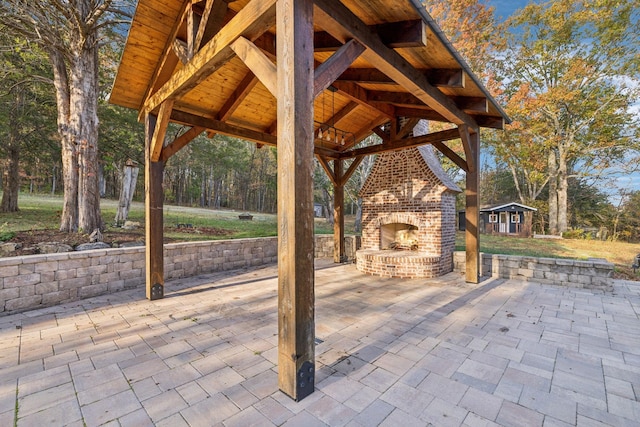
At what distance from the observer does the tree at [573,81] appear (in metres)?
11.8

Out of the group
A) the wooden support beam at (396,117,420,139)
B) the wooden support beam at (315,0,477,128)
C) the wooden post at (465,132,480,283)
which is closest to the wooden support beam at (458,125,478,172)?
the wooden post at (465,132,480,283)

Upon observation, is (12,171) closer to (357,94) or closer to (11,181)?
(11,181)

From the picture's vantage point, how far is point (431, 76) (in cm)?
343

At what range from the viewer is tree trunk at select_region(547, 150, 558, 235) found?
1502 centimetres

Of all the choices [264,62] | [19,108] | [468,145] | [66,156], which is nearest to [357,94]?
[468,145]

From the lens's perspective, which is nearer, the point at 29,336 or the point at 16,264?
the point at 29,336

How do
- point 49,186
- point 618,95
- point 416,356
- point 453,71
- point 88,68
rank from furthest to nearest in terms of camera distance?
point 49,186, point 618,95, point 88,68, point 453,71, point 416,356

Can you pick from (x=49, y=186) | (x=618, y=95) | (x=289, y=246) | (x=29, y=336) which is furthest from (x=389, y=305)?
(x=49, y=186)

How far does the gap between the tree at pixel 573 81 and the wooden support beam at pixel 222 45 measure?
15695mm

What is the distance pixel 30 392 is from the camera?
1.93m

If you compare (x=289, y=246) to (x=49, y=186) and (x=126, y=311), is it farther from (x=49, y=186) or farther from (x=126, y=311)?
(x=49, y=186)

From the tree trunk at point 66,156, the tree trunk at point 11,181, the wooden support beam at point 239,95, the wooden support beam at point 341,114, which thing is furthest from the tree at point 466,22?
the tree trunk at point 11,181

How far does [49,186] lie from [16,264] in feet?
93.6

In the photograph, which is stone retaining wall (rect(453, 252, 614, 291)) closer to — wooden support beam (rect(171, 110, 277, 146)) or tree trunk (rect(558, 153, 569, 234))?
wooden support beam (rect(171, 110, 277, 146))
